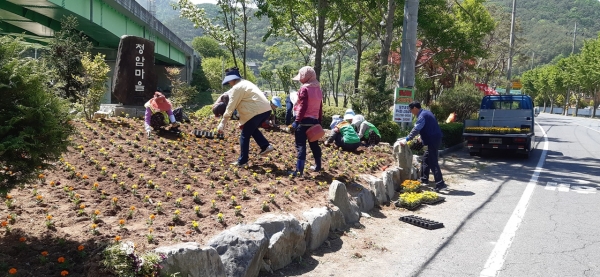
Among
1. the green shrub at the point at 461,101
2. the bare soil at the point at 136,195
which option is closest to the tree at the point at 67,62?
the bare soil at the point at 136,195

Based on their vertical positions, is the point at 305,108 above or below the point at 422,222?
above

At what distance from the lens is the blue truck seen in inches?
583

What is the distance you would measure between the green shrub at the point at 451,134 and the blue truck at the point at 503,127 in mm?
823

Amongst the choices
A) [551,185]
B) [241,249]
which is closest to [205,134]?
[241,249]

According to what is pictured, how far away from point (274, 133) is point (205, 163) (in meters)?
4.60

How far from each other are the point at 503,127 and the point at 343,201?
35.5ft

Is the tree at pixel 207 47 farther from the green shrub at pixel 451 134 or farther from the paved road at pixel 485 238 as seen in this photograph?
the paved road at pixel 485 238

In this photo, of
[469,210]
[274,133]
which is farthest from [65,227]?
[274,133]

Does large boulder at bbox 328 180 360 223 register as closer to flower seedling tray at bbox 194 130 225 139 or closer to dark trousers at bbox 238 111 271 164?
dark trousers at bbox 238 111 271 164

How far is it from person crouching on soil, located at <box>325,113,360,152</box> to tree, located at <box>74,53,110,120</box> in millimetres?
5119

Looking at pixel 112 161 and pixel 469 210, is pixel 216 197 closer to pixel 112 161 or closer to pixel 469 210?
pixel 112 161

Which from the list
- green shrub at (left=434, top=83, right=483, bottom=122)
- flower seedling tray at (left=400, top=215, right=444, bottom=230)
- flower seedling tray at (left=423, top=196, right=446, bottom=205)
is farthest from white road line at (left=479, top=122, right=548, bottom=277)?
green shrub at (left=434, top=83, right=483, bottom=122)

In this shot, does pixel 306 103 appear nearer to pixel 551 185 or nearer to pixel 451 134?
pixel 551 185

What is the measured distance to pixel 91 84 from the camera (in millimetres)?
10445
